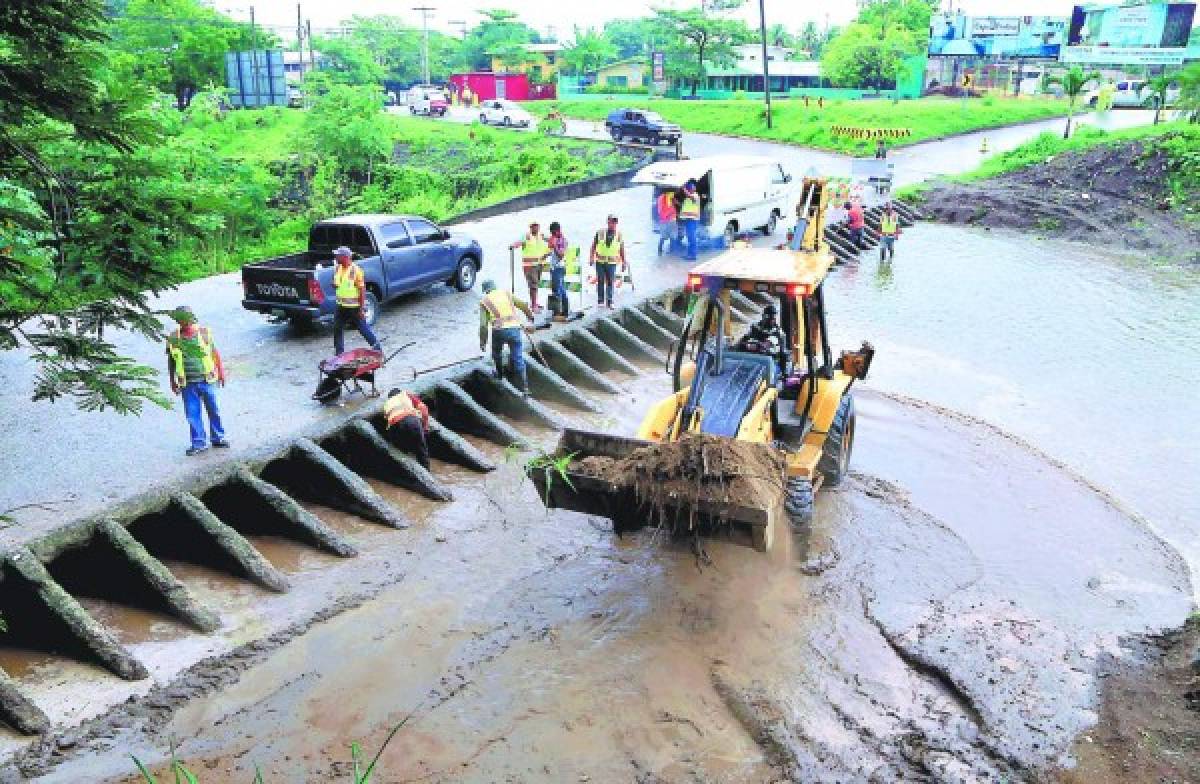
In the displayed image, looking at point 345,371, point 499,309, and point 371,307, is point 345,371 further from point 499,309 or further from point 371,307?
point 371,307

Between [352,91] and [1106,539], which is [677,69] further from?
[1106,539]

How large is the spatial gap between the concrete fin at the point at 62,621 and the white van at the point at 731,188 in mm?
15547

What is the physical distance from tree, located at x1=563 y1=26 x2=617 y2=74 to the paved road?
59615 millimetres

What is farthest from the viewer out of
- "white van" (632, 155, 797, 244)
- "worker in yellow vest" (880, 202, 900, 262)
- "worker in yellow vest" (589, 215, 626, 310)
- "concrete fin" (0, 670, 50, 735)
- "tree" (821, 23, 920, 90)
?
"tree" (821, 23, 920, 90)

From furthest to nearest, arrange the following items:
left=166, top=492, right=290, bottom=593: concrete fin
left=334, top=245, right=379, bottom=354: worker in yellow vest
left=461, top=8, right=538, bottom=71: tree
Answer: left=461, top=8, right=538, bottom=71: tree
left=334, top=245, right=379, bottom=354: worker in yellow vest
left=166, top=492, right=290, bottom=593: concrete fin

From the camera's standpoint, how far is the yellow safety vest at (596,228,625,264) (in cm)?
1544

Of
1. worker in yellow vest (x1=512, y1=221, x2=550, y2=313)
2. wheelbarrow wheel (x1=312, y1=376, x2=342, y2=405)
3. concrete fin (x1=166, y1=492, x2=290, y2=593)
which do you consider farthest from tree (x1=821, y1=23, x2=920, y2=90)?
concrete fin (x1=166, y1=492, x2=290, y2=593)

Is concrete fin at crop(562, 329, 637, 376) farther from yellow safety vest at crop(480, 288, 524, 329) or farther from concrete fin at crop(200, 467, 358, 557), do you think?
concrete fin at crop(200, 467, 358, 557)

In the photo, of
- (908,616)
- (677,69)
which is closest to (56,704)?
(908,616)

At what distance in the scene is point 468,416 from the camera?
39.2 ft

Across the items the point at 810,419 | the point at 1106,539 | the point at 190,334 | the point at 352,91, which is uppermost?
the point at 352,91

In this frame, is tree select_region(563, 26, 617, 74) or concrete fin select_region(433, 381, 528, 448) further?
tree select_region(563, 26, 617, 74)

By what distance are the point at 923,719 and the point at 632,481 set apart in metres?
2.86

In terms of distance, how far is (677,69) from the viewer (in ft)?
211
